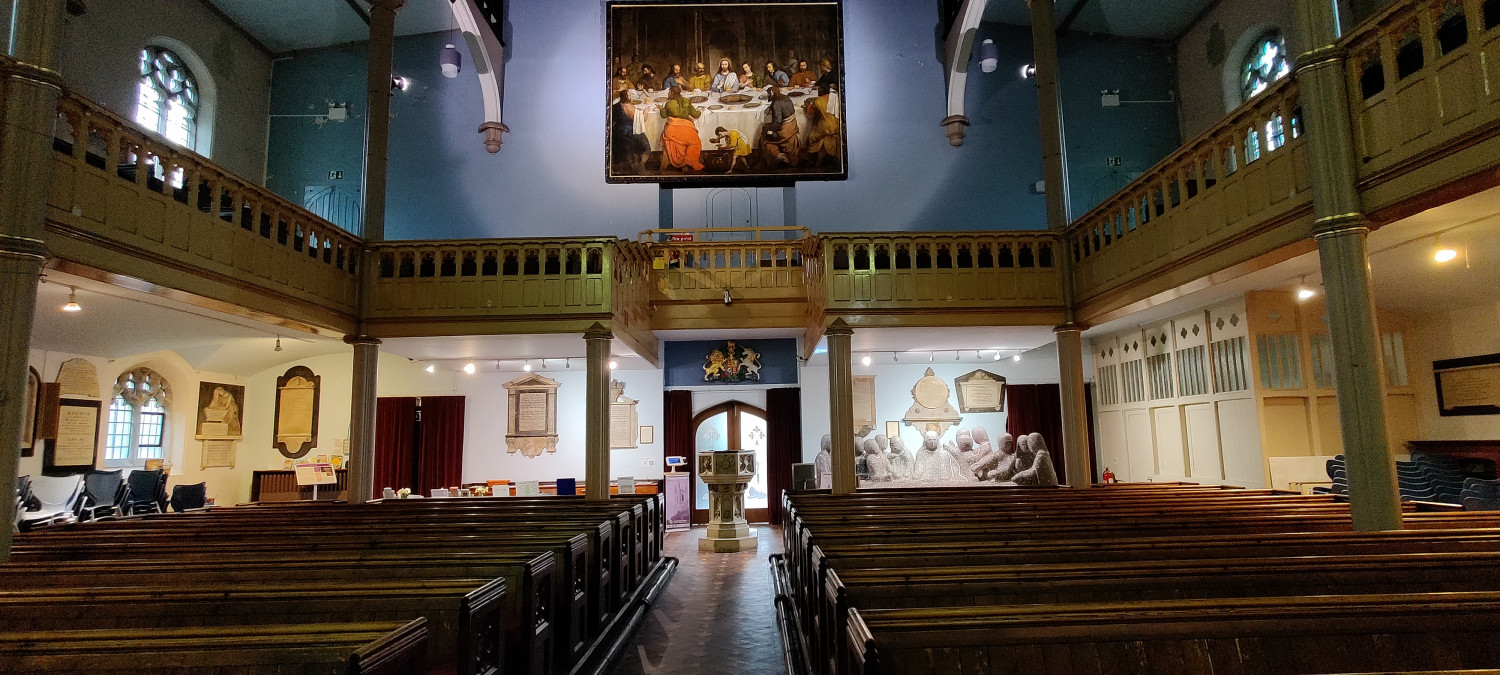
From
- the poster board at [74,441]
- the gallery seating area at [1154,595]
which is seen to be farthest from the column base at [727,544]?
the poster board at [74,441]

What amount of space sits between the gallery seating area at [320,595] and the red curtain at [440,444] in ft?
23.2

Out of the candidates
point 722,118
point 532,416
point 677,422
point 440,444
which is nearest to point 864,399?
point 677,422

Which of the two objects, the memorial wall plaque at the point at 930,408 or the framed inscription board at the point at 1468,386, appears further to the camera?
the memorial wall plaque at the point at 930,408

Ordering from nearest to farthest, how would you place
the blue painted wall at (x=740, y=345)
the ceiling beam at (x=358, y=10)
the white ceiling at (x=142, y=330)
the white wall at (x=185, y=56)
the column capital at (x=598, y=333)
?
the white ceiling at (x=142, y=330) → the column capital at (x=598, y=333) → the white wall at (x=185, y=56) → the blue painted wall at (x=740, y=345) → the ceiling beam at (x=358, y=10)

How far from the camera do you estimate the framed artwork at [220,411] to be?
1268cm

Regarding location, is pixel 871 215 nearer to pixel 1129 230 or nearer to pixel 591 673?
pixel 1129 230

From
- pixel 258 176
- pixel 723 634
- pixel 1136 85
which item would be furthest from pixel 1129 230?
pixel 258 176

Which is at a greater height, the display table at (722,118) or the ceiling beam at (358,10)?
the ceiling beam at (358,10)

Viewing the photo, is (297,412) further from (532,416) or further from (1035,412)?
(1035,412)

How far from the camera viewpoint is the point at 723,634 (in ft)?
19.0

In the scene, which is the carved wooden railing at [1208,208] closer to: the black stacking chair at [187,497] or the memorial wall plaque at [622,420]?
the memorial wall plaque at [622,420]

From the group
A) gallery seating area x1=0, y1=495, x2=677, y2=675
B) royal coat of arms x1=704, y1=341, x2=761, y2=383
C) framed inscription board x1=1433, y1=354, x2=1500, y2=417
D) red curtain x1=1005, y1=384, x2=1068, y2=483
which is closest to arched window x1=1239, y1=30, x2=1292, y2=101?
framed inscription board x1=1433, y1=354, x2=1500, y2=417

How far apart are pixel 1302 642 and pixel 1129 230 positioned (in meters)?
5.81

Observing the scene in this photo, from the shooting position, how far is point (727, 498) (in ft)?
34.2
